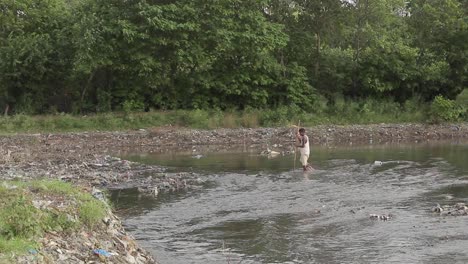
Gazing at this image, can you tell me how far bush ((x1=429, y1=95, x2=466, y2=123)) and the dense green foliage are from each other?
3.90 meters

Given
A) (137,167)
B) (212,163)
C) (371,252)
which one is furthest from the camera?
(212,163)

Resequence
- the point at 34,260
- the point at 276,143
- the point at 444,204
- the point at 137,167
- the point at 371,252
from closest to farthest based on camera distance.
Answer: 1. the point at 34,260
2. the point at 371,252
3. the point at 444,204
4. the point at 137,167
5. the point at 276,143

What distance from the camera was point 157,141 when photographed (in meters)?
40.0

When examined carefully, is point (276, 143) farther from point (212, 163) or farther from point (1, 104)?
point (1, 104)

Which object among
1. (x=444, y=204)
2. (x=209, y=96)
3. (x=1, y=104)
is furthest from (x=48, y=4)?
(x=444, y=204)

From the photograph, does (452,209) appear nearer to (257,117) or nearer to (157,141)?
(157,141)

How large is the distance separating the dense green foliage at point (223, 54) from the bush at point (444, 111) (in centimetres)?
390

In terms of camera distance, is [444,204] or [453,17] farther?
[453,17]

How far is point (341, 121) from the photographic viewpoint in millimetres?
45750

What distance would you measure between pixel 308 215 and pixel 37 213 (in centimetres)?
844

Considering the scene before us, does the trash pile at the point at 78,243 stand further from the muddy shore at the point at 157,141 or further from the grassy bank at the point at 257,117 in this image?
the grassy bank at the point at 257,117

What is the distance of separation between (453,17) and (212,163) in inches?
1056

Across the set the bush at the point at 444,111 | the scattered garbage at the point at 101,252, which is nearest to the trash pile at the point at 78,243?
the scattered garbage at the point at 101,252

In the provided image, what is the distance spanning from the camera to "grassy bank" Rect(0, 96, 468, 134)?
42.4 m
